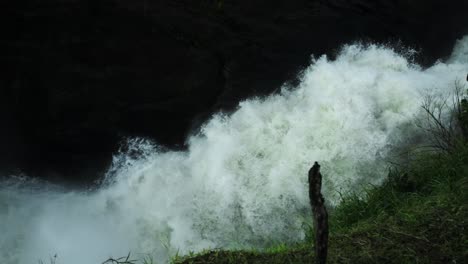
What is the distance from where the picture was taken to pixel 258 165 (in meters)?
6.73

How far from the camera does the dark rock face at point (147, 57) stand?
7.81 meters

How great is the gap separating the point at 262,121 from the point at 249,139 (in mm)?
432

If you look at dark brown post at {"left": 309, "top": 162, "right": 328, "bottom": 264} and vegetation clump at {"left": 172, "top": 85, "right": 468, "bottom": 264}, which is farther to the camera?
vegetation clump at {"left": 172, "top": 85, "right": 468, "bottom": 264}

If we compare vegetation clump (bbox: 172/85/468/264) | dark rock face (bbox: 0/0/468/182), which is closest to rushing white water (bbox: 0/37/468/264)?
dark rock face (bbox: 0/0/468/182)

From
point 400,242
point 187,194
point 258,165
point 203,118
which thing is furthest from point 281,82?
point 400,242

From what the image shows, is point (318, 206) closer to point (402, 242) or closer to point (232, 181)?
point (402, 242)

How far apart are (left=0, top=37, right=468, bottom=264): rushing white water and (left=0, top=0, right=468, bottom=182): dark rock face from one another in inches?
21.9

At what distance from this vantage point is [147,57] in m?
8.97

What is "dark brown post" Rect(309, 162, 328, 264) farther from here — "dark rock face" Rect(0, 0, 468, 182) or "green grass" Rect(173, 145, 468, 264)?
"dark rock face" Rect(0, 0, 468, 182)

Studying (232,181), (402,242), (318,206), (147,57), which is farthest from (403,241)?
(147,57)

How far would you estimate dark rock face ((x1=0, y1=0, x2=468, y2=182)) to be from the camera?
7.81m

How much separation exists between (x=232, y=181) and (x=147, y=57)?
11.5 feet

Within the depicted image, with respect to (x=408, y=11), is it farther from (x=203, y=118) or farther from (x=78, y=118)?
(x=78, y=118)

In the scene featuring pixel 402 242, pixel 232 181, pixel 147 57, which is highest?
pixel 147 57
